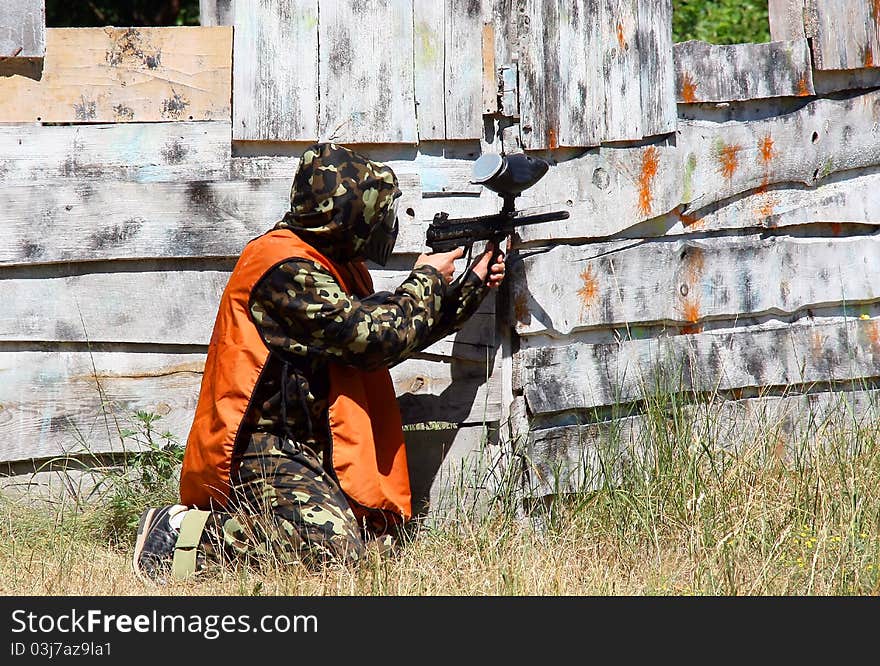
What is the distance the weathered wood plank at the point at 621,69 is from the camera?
421 cm

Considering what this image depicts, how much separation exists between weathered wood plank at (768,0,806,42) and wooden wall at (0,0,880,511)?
29cm

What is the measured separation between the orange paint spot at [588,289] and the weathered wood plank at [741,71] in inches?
33.4

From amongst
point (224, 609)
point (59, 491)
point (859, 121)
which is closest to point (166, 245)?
point (59, 491)

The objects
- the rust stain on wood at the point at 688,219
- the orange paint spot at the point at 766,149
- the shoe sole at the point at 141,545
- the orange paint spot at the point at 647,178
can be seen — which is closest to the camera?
the shoe sole at the point at 141,545

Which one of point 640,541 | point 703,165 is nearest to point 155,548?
point 640,541

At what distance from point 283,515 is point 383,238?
3.48 feet

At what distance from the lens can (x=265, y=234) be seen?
3.80 meters

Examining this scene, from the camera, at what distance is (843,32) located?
4699 mm

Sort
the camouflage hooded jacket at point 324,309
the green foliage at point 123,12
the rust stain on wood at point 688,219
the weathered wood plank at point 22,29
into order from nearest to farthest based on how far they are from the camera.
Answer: the camouflage hooded jacket at point 324,309
the weathered wood plank at point 22,29
the rust stain on wood at point 688,219
the green foliage at point 123,12

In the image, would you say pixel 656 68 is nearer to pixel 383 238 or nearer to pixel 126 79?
pixel 383 238

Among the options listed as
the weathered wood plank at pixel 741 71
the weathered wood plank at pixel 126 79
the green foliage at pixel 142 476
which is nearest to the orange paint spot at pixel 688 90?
the weathered wood plank at pixel 741 71

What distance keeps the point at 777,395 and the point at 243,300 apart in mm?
2471

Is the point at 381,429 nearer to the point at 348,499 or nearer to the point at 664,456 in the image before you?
the point at 348,499

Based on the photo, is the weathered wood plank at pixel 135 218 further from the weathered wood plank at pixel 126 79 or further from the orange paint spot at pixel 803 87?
the orange paint spot at pixel 803 87
